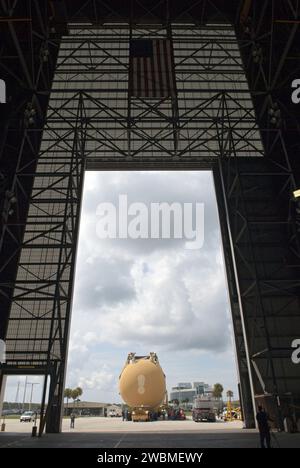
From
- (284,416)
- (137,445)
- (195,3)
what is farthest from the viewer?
(195,3)

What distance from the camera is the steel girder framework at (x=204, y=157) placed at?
21.1 m

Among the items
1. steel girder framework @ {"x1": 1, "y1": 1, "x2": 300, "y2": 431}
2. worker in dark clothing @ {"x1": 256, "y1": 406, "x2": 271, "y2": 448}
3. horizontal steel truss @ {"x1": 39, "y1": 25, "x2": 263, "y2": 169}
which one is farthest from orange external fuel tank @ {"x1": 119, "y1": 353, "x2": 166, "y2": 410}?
worker in dark clothing @ {"x1": 256, "y1": 406, "x2": 271, "y2": 448}

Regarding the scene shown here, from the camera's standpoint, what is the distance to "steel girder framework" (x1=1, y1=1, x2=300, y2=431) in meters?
21.1

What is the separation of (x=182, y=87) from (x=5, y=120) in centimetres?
1362

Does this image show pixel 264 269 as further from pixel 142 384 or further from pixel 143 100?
pixel 143 100

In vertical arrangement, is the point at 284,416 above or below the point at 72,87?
below

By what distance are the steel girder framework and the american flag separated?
1235mm

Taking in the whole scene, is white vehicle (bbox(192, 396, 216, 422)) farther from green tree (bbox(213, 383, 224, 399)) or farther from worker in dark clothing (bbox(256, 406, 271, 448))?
green tree (bbox(213, 383, 224, 399))

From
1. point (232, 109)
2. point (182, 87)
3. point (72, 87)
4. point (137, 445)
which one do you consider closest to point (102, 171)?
point (72, 87)

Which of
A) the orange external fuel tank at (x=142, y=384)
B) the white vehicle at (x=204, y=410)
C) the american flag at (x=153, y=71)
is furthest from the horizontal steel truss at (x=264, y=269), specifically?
the white vehicle at (x=204, y=410)

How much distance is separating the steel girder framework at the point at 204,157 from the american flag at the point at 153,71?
48.6 inches
